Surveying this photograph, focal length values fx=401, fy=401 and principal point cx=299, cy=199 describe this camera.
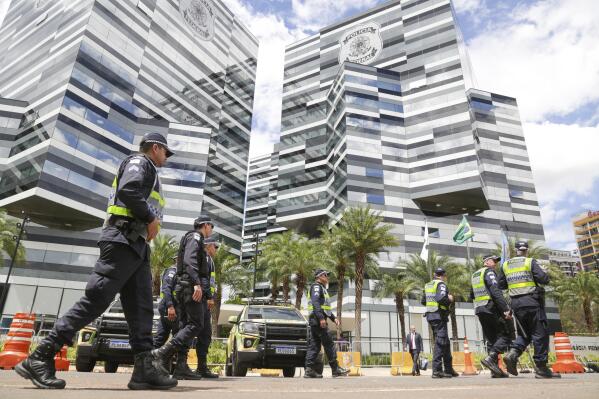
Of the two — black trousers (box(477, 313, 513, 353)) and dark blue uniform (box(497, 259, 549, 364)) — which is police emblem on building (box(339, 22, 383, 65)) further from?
dark blue uniform (box(497, 259, 549, 364))

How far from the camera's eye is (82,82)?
4638cm

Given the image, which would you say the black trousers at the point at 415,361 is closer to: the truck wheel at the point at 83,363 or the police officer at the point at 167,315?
the police officer at the point at 167,315

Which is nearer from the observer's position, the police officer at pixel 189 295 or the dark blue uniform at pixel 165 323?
the police officer at pixel 189 295

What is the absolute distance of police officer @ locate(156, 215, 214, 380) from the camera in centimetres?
451

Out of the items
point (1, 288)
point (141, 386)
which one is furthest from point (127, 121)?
point (141, 386)

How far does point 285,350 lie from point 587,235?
14925 cm

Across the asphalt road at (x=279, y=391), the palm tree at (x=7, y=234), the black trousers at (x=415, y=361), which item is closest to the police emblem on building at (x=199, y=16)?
the palm tree at (x=7, y=234)

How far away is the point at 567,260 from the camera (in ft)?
443

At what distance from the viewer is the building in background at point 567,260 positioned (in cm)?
13012

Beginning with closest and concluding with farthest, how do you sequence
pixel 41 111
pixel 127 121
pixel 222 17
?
pixel 41 111 < pixel 127 121 < pixel 222 17

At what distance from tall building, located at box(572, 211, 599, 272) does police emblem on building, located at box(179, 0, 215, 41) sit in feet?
402

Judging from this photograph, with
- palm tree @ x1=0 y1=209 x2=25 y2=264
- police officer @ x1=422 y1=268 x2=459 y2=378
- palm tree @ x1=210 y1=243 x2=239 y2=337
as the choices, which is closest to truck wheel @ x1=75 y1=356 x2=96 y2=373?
police officer @ x1=422 y1=268 x2=459 y2=378

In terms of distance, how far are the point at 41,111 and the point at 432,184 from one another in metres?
48.4

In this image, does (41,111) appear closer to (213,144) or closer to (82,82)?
(82,82)
